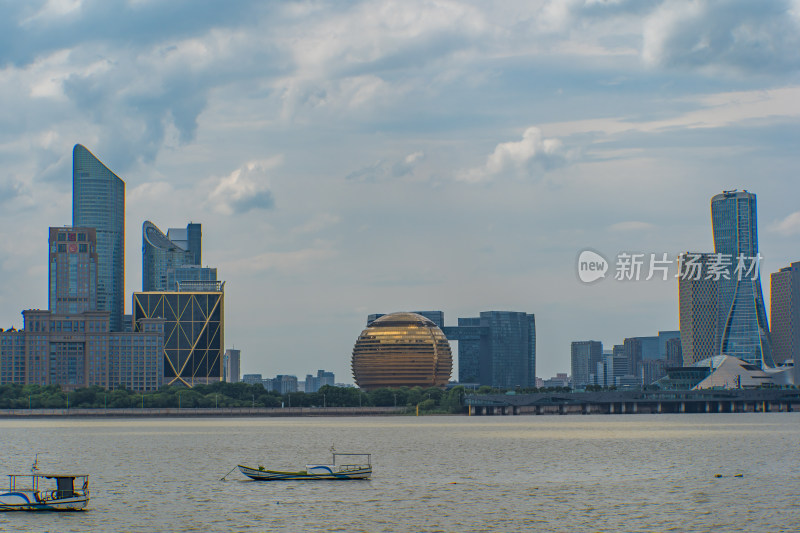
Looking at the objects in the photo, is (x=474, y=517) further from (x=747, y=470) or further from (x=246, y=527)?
(x=747, y=470)

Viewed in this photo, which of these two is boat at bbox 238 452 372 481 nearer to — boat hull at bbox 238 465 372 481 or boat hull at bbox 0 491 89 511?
boat hull at bbox 238 465 372 481

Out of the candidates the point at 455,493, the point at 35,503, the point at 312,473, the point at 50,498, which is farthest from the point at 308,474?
the point at 35,503

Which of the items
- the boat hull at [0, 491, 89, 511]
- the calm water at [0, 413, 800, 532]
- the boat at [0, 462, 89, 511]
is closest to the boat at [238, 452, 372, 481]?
the calm water at [0, 413, 800, 532]

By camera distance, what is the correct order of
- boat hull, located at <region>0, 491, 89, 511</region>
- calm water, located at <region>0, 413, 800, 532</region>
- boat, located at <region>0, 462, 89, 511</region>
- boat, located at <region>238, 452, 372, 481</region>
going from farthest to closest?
boat, located at <region>238, 452, 372, 481</region> → boat, located at <region>0, 462, 89, 511</region> → boat hull, located at <region>0, 491, 89, 511</region> → calm water, located at <region>0, 413, 800, 532</region>

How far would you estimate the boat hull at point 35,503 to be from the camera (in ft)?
314

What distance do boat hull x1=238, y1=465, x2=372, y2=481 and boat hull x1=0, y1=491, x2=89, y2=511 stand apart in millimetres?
24641

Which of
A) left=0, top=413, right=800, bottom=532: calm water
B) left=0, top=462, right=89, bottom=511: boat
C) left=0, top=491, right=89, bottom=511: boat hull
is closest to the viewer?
left=0, top=413, right=800, bottom=532: calm water

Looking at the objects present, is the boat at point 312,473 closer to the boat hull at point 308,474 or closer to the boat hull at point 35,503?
the boat hull at point 308,474

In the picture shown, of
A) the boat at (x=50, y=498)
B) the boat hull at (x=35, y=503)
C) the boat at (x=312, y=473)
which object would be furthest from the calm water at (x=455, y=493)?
the boat at (x=312, y=473)

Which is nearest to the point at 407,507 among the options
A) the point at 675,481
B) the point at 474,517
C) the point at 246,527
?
the point at 474,517

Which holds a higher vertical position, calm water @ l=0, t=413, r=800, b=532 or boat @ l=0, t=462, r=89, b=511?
boat @ l=0, t=462, r=89, b=511

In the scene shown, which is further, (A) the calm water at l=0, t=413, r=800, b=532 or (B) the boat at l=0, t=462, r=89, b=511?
(B) the boat at l=0, t=462, r=89, b=511

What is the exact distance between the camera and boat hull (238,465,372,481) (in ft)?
394

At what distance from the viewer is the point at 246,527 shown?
86.6 m
